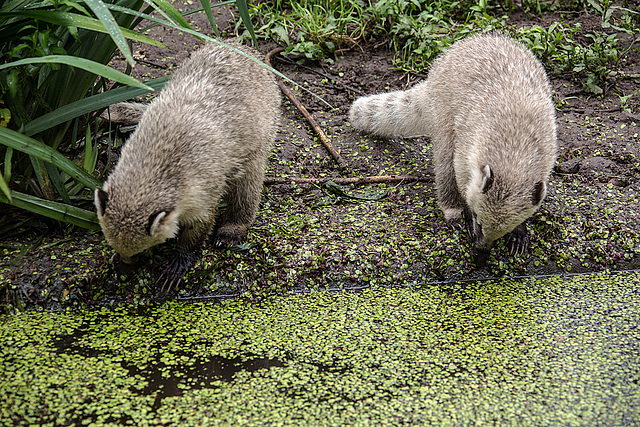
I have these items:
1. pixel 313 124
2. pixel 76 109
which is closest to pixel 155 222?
pixel 76 109

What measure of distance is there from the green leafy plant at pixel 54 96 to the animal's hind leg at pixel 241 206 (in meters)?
0.97

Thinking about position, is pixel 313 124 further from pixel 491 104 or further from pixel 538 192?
pixel 538 192

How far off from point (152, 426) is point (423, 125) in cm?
401

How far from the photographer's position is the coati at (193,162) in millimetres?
3988

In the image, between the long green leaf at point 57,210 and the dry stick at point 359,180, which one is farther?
the dry stick at point 359,180

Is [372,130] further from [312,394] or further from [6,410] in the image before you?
[6,410]

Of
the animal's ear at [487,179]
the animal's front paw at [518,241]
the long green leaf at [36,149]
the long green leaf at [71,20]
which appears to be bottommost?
the animal's front paw at [518,241]

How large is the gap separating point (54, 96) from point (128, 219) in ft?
4.23

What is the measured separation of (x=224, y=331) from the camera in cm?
409

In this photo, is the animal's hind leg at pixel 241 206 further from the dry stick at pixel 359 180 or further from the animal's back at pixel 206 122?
the dry stick at pixel 359 180

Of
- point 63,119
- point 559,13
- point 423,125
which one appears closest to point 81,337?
point 63,119

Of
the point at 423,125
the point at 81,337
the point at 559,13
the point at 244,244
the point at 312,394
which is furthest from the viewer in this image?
the point at 559,13

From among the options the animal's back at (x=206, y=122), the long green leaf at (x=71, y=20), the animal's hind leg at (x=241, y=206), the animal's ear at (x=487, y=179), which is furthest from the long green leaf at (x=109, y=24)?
the animal's ear at (x=487, y=179)

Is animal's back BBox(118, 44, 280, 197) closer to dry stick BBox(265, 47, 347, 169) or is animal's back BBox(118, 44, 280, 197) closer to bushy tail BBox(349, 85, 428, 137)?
dry stick BBox(265, 47, 347, 169)
